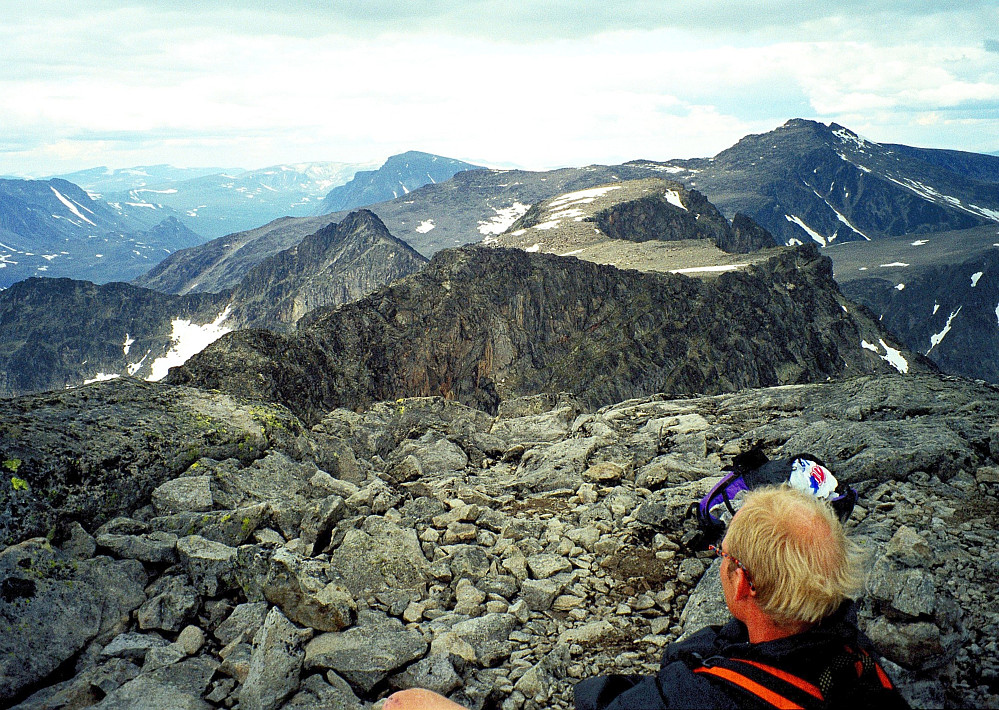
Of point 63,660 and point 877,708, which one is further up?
point 877,708

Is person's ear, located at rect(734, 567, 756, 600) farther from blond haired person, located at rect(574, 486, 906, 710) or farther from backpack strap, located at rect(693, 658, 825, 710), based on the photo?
backpack strap, located at rect(693, 658, 825, 710)

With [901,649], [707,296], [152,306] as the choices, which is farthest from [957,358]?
[152,306]

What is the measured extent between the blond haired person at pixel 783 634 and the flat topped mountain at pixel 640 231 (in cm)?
7035

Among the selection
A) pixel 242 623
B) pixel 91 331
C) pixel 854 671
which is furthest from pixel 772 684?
pixel 91 331

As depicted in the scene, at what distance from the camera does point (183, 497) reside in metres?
8.52

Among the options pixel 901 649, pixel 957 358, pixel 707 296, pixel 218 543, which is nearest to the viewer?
pixel 901 649

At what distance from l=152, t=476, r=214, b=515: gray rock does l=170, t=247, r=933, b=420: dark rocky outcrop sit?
4133 cm

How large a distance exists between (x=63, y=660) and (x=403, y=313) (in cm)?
5929

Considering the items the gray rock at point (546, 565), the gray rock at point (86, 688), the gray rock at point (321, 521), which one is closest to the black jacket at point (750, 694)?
the gray rock at point (546, 565)

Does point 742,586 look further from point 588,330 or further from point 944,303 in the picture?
point 944,303

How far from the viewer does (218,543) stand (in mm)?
7332

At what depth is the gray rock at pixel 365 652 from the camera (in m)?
5.78

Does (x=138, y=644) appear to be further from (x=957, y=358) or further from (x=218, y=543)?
(x=957, y=358)

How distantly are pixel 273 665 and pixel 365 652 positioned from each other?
0.89 m
